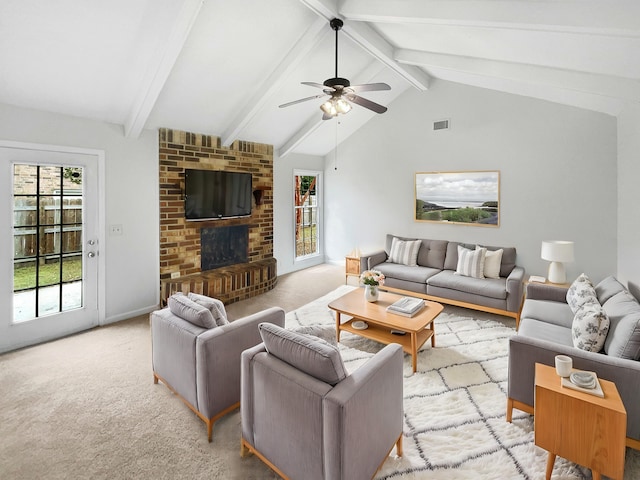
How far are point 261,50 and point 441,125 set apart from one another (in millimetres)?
3190

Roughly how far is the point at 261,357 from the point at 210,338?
483 mm

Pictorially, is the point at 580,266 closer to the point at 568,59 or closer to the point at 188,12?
the point at 568,59

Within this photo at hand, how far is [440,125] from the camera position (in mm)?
5629

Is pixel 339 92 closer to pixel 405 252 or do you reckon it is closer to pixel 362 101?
pixel 362 101

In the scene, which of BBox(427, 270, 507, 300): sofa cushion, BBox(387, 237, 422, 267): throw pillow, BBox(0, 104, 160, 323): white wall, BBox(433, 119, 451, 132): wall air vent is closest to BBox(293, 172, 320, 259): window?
BBox(387, 237, 422, 267): throw pillow

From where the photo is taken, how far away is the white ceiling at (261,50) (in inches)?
101

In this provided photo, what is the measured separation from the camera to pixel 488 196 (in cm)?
528

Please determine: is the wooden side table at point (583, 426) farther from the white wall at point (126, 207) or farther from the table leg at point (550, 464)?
the white wall at point (126, 207)

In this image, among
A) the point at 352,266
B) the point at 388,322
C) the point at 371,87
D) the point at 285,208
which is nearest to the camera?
the point at 371,87

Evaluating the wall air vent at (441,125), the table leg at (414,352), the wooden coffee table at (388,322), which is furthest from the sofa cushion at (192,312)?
the wall air vent at (441,125)

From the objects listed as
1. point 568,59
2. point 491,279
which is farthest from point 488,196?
point 568,59

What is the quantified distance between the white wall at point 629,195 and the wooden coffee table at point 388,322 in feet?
6.23

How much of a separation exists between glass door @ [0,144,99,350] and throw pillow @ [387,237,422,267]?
423 cm

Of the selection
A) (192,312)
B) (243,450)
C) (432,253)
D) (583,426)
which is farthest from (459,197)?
(243,450)
